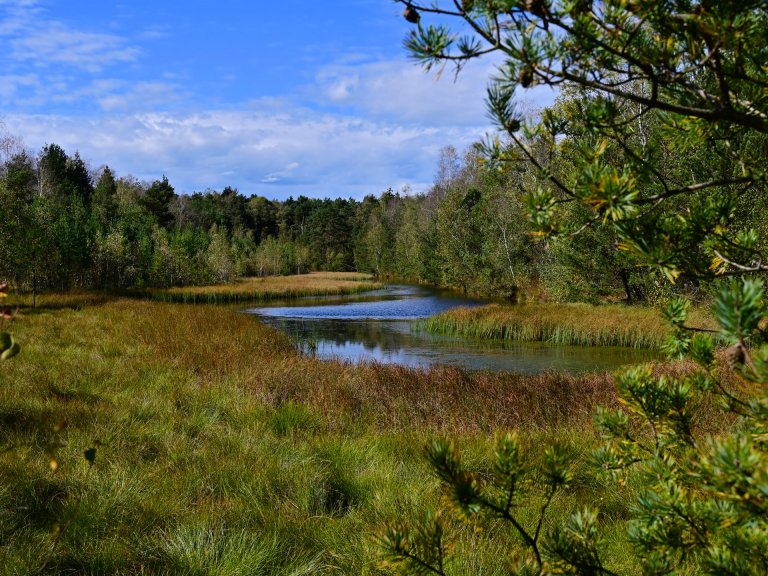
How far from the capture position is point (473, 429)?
6918mm

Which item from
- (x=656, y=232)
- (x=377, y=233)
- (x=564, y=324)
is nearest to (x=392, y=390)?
(x=656, y=232)

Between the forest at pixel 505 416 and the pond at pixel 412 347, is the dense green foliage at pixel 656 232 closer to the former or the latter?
the forest at pixel 505 416

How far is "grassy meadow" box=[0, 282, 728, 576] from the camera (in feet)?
10.3

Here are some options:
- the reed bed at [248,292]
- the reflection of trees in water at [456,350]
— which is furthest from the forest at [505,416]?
the reed bed at [248,292]

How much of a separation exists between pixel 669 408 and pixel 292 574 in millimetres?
2293

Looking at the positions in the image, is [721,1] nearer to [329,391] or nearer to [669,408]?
[669,408]

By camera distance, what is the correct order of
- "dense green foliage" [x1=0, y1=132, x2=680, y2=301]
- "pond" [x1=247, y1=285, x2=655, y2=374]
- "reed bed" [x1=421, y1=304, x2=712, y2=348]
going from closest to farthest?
"pond" [x1=247, y1=285, x2=655, y2=374], "reed bed" [x1=421, y1=304, x2=712, y2=348], "dense green foliage" [x1=0, y1=132, x2=680, y2=301]

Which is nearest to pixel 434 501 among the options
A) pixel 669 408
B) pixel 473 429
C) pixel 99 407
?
pixel 669 408

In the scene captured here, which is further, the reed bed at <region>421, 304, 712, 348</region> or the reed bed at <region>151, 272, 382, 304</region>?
the reed bed at <region>151, 272, 382, 304</region>

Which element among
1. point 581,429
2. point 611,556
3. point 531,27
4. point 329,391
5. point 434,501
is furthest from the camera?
point 329,391

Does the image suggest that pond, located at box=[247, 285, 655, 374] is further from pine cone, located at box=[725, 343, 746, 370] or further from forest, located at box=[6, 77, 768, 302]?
pine cone, located at box=[725, 343, 746, 370]

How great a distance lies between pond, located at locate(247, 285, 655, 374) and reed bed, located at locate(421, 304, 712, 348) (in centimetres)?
70

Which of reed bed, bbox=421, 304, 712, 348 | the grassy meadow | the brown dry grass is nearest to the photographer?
the grassy meadow

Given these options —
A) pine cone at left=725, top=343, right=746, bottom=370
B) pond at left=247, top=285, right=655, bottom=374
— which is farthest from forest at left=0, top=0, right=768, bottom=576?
pond at left=247, top=285, right=655, bottom=374
